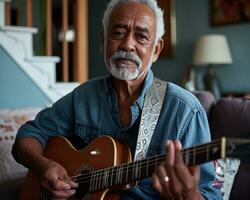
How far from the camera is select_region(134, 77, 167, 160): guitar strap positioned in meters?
1.29

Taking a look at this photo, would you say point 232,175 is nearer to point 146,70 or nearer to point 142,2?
point 146,70

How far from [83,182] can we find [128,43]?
489 mm

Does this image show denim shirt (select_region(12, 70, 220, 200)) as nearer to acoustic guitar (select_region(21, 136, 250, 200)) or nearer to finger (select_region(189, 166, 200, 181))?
acoustic guitar (select_region(21, 136, 250, 200))

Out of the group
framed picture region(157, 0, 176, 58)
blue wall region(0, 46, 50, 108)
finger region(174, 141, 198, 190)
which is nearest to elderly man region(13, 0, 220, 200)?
finger region(174, 141, 198, 190)

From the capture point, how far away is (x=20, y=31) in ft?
8.49

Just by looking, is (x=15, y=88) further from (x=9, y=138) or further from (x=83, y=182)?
(x=83, y=182)

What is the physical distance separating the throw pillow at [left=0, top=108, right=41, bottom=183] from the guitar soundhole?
50 centimetres

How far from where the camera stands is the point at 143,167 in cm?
109

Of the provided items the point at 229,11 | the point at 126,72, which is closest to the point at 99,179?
the point at 126,72

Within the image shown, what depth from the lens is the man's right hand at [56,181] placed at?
127cm

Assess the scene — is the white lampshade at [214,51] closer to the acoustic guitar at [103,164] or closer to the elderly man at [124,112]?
the elderly man at [124,112]

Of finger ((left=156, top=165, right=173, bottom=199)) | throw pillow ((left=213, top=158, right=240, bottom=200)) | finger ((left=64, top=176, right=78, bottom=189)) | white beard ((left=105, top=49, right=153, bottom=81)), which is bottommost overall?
throw pillow ((left=213, top=158, right=240, bottom=200))

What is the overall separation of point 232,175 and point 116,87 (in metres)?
0.58

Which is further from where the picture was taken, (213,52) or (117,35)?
(213,52)
